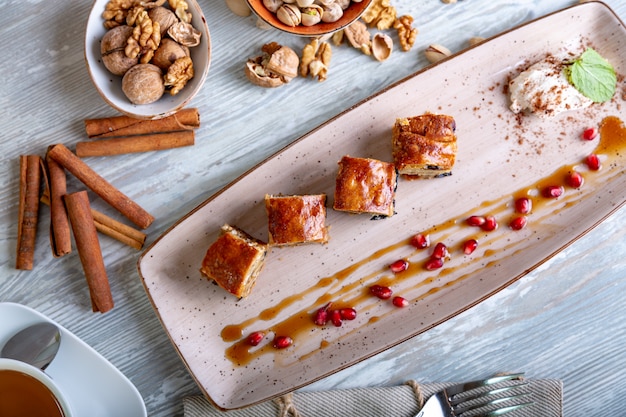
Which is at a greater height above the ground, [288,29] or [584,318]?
[288,29]

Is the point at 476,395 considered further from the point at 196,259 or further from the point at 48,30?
the point at 48,30

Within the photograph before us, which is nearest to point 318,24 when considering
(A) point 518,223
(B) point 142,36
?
(B) point 142,36

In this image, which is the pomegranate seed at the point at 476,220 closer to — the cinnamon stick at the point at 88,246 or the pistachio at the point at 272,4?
the pistachio at the point at 272,4

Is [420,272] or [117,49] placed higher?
[117,49]

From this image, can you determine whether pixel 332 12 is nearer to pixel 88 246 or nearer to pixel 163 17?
pixel 163 17

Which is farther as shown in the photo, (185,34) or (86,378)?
(185,34)

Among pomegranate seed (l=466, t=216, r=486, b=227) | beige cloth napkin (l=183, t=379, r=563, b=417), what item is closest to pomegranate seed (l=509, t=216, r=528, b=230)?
pomegranate seed (l=466, t=216, r=486, b=227)

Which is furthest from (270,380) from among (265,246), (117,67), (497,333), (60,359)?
(117,67)

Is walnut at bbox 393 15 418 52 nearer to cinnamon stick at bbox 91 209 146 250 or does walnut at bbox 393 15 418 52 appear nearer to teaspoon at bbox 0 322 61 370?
cinnamon stick at bbox 91 209 146 250
